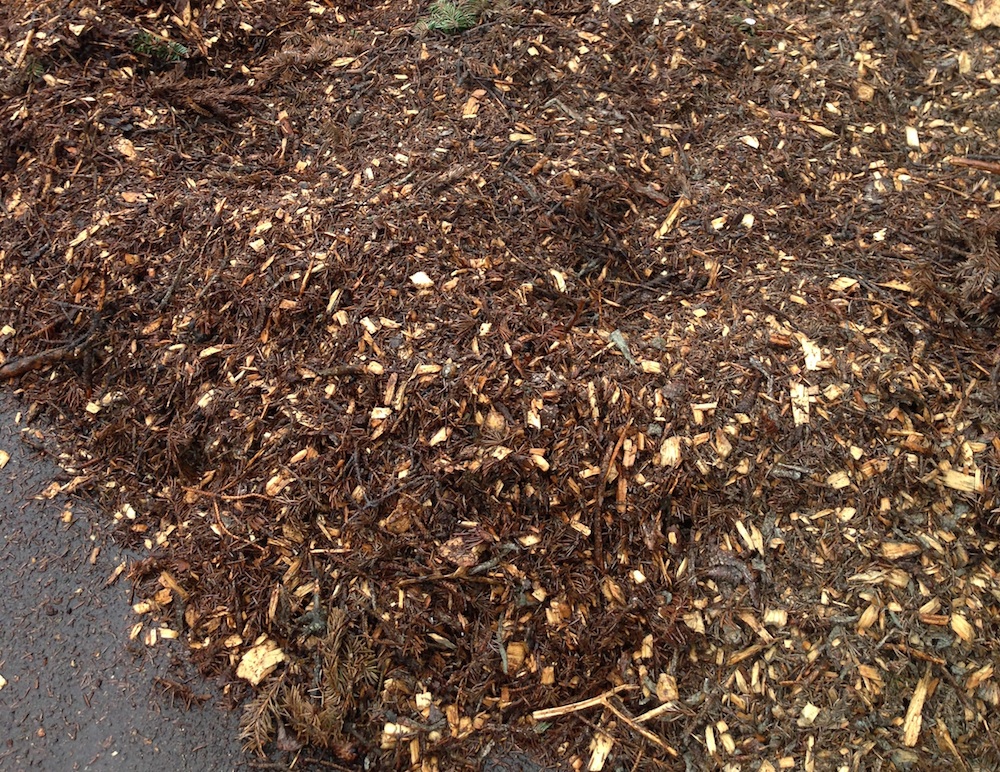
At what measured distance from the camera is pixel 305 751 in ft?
6.30

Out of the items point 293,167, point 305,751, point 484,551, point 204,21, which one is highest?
point 204,21

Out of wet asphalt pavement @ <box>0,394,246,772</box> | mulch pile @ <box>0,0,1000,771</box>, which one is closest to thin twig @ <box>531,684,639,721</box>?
mulch pile @ <box>0,0,1000,771</box>

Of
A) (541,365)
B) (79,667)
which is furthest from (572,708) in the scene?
(79,667)

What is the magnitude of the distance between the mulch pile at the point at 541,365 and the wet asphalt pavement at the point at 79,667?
0.31 ft

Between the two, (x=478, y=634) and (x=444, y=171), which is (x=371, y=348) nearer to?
(x=444, y=171)

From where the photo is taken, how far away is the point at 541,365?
2.12m

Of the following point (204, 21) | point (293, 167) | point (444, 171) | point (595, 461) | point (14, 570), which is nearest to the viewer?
point (595, 461)

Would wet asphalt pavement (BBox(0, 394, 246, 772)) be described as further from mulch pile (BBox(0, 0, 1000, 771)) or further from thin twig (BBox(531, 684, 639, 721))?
thin twig (BBox(531, 684, 639, 721))

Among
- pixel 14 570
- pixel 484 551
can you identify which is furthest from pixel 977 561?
pixel 14 570

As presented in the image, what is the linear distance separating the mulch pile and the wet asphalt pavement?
0.09 meters

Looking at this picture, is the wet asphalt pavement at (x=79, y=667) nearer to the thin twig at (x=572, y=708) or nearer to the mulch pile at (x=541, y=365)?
the mulch pile at (x=541, y=365)

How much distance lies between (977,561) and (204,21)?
10.4 feet

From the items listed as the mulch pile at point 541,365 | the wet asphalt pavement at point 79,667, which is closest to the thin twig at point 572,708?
the mulch pile at point 541,365

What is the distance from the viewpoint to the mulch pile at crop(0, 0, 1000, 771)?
1.94m
